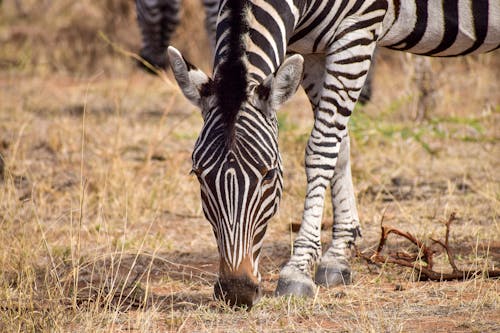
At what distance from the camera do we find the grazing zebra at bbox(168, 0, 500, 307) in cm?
447

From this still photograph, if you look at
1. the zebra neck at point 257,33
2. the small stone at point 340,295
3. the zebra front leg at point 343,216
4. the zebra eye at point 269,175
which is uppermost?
the zebra neck at point 257,33

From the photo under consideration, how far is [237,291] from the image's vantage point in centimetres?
439

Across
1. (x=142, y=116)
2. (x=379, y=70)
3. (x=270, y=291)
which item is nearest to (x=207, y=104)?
(x=270, y=291)

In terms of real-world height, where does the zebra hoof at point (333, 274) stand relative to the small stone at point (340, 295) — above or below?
above

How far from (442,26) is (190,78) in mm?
1889

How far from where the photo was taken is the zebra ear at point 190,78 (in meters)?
4.75

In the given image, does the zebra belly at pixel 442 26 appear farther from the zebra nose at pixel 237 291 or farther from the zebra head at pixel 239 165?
the zebra nose at pixel 237 291

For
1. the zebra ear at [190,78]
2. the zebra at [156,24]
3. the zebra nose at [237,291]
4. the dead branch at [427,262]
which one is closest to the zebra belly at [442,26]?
the dead branch at [427,262]

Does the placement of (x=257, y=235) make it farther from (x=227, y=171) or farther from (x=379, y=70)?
(x=379, y=70)

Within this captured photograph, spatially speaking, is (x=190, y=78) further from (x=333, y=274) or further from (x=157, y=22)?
(x=157, y=22)

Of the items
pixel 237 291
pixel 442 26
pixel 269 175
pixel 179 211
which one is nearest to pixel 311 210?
pixel 269 175

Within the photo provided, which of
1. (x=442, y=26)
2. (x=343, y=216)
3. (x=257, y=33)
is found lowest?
(x=343, y=216)

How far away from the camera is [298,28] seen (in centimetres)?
538

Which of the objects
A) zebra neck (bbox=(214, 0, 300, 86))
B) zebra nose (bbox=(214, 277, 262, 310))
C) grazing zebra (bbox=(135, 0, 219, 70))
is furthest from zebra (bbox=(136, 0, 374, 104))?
zebra nose (bbox=(214, 277, 262, 310))
